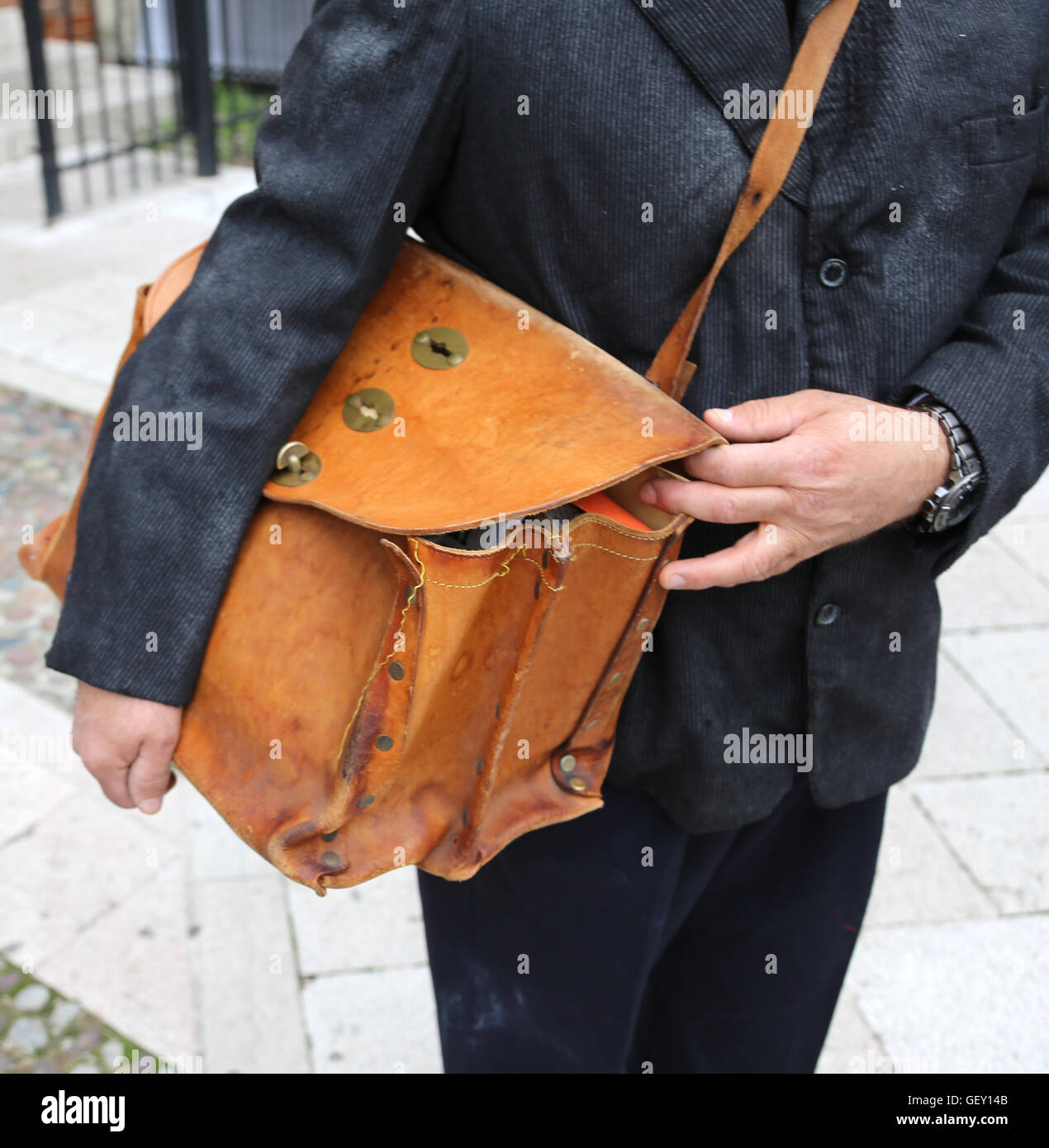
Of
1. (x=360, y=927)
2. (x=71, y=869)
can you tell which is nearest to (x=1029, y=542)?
(x=360, y=927)

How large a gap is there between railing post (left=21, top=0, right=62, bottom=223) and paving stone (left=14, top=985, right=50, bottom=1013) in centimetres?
472

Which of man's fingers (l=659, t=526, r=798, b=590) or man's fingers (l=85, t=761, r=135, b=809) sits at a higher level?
man's fingers (l=659, t=526, r=798, b=590)

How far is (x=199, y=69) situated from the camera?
685 cm

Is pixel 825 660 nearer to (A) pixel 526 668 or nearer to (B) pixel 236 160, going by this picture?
(A) pixel 526 668

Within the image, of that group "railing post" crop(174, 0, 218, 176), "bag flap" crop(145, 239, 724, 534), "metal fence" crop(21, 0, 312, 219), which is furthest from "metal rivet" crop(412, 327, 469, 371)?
A: "railing post" crop(174, 0, 218, 176)

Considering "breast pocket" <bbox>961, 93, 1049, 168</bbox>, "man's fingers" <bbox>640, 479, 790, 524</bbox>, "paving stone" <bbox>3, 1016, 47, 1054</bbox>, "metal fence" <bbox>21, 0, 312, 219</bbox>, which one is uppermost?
"breast pocket" <bbox>961, 93, 1049, 168</bbox>

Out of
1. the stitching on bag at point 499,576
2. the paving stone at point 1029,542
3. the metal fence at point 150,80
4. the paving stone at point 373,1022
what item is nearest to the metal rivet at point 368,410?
the stitching on bag at point 499,576

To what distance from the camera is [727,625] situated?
4.53 feet

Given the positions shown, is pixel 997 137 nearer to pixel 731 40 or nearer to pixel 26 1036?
pixel 731 40

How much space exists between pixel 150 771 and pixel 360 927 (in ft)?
5.25

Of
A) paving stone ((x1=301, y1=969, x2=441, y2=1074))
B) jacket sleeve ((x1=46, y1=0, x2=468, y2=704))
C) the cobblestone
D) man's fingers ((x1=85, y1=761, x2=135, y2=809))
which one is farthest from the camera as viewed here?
paving stone ((x1=301, y1=969, x2=441, y2=1074))

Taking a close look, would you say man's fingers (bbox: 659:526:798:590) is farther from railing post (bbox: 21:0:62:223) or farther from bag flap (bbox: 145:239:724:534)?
railing post (bbox: 21:0:62:223)

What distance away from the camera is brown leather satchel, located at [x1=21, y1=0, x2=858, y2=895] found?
3.69 feet

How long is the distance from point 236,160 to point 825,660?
721cm
